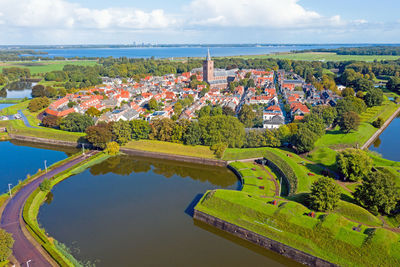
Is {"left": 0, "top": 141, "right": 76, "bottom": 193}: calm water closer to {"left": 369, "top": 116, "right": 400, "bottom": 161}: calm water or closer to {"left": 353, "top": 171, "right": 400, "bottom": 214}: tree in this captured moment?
{"left": 353, "top": 171, "right": 400, "bottom": 214}: tree

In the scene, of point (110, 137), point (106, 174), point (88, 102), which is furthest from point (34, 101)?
point (106, 174)

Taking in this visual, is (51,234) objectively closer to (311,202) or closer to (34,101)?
(311,202)

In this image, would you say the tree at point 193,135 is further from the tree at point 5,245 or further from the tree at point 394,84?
the tree at point 394,84

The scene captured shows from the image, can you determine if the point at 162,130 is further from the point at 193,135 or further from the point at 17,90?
the point at 17,90

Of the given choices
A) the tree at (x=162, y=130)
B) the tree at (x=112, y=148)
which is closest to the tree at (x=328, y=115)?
the tree at (x=162, y=130)

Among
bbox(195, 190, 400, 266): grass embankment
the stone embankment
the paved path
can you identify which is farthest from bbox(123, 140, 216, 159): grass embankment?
the paved path
